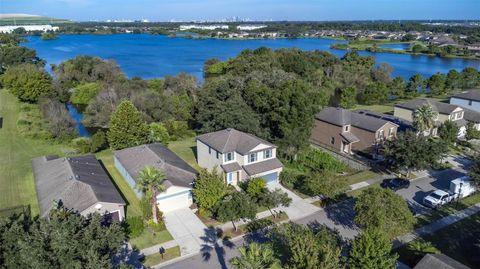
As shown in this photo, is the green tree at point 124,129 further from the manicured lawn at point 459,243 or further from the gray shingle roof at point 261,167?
the manicured lawn at point 459,243

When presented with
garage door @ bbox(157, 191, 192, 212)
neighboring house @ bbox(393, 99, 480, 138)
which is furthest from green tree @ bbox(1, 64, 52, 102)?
neighboring house @ bbox(393, 99, 480, 138)

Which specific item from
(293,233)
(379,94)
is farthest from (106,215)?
(379,94)

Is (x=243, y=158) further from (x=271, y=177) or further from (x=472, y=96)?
(x=472, y=96)

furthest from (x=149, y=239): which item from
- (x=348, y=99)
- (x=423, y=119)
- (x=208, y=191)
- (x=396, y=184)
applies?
(x=348, y=99)

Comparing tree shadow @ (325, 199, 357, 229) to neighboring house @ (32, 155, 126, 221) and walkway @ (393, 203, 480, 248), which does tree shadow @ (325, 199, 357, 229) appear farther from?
neighboring house @ (32, 155, 126, 221)

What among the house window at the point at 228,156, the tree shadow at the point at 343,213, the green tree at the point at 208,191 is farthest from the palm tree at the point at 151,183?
the tree shadow at the point at 343,213

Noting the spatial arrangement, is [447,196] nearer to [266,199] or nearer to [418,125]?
[418,125]
